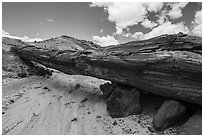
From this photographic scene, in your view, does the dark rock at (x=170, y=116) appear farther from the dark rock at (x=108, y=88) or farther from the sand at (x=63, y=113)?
the dark rock at (x=108, y=88)

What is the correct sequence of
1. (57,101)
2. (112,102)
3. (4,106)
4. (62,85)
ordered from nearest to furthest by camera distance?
(112,102), (4,106), (57,101), (62,85)

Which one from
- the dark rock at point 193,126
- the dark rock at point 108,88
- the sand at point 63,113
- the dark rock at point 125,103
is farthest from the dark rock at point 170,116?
the dark rock at point 108,88

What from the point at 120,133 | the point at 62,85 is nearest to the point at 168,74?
the point at 120,133

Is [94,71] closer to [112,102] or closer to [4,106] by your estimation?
[112,102]

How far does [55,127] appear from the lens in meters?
8.05

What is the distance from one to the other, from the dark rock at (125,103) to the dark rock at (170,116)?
1498mm

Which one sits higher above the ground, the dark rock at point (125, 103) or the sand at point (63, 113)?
the dark rock at point (125, 103)

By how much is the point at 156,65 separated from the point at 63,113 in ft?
19.5

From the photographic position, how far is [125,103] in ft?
28.3

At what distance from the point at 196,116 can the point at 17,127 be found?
8.47 meters

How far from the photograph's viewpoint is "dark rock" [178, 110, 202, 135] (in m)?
6.28

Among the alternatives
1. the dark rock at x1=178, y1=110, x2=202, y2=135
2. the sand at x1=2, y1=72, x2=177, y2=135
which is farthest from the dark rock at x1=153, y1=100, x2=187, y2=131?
the dark rock at x1=178, y1=110, x2=202, y2=135

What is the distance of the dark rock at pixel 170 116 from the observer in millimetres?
7016

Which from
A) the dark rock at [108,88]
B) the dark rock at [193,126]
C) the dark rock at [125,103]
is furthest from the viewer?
the dark rock at [108,88]
